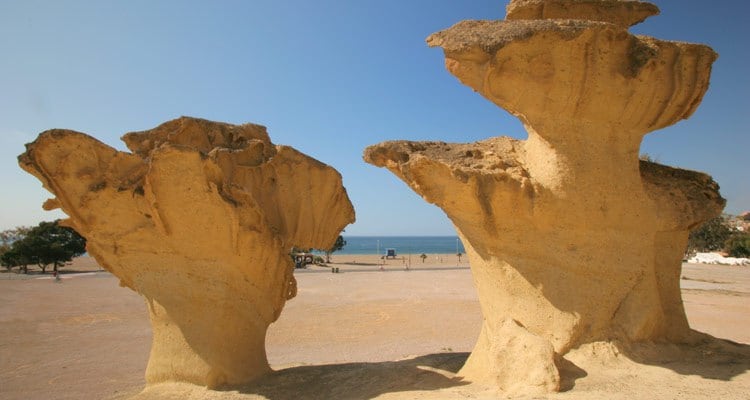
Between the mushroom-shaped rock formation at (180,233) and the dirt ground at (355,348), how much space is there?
0.49 meters

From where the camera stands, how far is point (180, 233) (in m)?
5.75

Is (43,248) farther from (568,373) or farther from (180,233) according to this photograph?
(568,373)

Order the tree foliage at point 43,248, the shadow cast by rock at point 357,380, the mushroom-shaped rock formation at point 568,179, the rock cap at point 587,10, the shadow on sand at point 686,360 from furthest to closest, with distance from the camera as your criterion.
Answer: the tree foliage at point 43,248
the rock cap at point 587,10
the shadow cast by rock at point 357,380
the mushroom-shaped rock formation at point 568,179
the shadow on sand at point 686,360

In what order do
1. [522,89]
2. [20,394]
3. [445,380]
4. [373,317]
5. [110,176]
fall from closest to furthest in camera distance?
1. [522,89]
2. [445,380]
3. [110,176]
4. [20,394]
5. [373,317]

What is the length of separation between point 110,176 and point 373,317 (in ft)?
29.9

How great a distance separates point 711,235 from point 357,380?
132ft

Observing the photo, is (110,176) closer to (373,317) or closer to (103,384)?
(103,384)

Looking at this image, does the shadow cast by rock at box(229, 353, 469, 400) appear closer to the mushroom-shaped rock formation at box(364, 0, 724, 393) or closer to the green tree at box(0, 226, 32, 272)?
the mushroom-shaped rock formation at box(364, 0, 724, 393)

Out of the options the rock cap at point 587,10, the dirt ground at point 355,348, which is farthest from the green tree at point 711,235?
the rock cap at point 587,10

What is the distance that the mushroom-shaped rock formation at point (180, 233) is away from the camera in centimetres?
558

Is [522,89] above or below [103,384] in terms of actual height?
above

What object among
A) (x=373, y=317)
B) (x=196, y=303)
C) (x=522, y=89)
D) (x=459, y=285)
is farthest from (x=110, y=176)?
(x=459, y=285)

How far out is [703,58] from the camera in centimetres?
488

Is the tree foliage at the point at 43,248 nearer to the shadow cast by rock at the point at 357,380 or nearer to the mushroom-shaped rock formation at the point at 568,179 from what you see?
the shadow cast by rock at the point at 357,380
